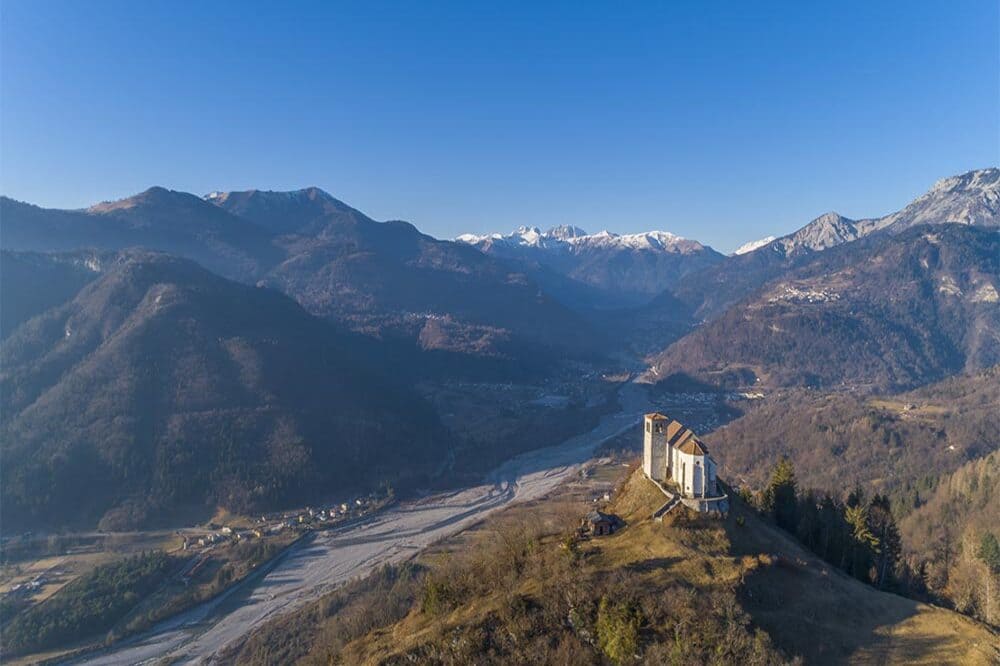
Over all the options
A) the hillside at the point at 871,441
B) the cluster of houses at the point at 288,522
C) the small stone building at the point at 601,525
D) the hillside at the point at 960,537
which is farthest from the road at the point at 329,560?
the hillside at the point at 960,537

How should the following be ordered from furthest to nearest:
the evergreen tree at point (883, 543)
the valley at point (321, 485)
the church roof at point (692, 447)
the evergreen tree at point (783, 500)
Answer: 1. the evergreen tree at point (783, 500)
2. the evergreen tree at point (883, 543)
3. the church roof at point (692, 447)
4. the valley at point (321, 485)

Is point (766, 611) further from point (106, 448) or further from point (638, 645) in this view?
point (106, 448)

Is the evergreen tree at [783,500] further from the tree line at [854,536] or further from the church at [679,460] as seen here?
the church at [679,460]

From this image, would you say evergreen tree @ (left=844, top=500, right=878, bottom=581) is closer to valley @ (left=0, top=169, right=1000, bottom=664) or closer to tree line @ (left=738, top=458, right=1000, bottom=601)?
tree line @ (left=738, top=458, right=1000, bottom=601)

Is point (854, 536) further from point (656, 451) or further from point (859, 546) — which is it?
point (656, 451)

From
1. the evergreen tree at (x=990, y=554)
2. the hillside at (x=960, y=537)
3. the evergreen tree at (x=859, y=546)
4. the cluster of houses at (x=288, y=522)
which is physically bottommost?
the cluster of houses at (x=288, y=522)

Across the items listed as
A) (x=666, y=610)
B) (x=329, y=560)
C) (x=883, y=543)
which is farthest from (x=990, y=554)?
(x=329, y=560)

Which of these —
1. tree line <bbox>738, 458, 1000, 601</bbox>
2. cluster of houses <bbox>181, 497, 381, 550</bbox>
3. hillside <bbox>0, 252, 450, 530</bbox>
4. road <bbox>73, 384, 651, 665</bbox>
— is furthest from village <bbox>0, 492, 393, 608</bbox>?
tree line <bbox>738, 458, 1000, 601</bbox>
